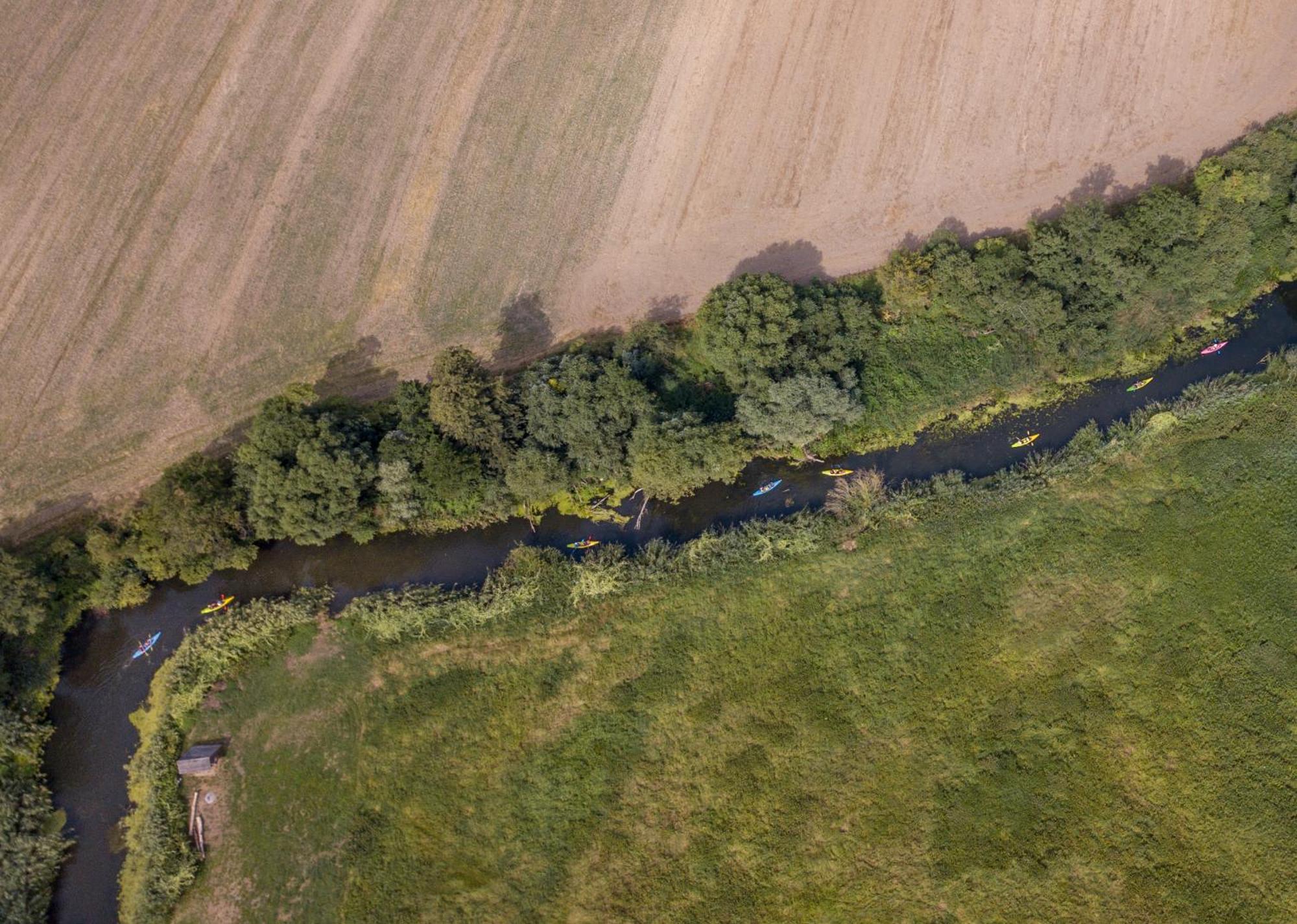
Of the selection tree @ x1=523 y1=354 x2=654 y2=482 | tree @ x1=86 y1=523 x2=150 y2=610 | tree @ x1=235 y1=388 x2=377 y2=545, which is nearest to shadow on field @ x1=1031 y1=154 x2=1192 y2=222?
tree @ x1=523 y1=354 x2=654 y2=482

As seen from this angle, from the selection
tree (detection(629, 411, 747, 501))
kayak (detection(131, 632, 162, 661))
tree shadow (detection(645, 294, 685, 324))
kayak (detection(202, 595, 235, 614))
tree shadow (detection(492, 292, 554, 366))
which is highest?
tree shadow (detection(645, 294, 685, 324))

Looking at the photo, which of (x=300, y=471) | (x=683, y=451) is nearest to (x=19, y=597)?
(x=300, y=471)

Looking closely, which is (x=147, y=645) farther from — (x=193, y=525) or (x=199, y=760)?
(x=193, y=525)

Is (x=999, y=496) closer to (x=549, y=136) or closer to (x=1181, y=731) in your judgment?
(x=1181, y=731)

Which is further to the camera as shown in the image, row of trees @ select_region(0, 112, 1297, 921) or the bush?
row of trees @ select_region(0, 112, 1297, 921)

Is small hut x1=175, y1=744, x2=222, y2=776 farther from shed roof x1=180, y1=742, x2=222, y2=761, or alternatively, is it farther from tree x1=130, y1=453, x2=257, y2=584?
tree x1=130, y1=453, x2=257, y2=584
